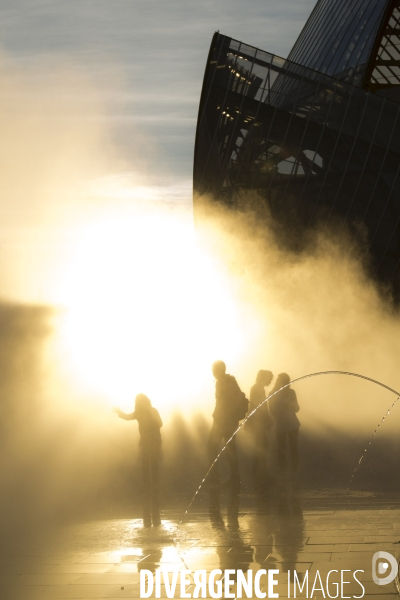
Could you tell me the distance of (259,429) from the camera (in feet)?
41.1

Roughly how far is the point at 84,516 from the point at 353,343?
2492cm

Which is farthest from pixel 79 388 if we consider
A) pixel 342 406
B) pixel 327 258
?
pixel 327 258

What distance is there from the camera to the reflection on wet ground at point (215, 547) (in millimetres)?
6527

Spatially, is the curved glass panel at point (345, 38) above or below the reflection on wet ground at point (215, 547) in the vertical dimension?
above

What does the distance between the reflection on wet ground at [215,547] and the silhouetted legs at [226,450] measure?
1350 mm

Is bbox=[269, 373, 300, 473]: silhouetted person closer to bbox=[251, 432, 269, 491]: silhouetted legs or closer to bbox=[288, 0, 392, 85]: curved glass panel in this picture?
bbox=[251, 432, 269, 491]: silhouetted legs

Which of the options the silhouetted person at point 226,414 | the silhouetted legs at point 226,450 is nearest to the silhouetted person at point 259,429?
the silhouetted legs at point 226,450

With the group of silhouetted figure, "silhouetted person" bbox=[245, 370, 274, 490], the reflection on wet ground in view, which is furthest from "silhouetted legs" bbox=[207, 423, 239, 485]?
the reflection on wet ground

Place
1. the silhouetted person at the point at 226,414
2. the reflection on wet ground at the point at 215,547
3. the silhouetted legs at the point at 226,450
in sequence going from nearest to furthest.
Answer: the reflection on wet ground at the point at 215,547, the silhouetted legs at the point at 226,450, the silhouetted person at the point at 226,414

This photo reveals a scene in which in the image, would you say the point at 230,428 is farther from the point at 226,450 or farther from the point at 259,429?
the point at 259,429

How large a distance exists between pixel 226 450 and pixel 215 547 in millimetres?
3906

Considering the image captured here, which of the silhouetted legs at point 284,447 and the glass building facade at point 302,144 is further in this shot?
the glass building facade at point 302,144

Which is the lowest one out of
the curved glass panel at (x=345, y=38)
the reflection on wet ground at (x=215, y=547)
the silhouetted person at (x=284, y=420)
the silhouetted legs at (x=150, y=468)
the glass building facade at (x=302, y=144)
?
the reflection on wet ground at (x=215, y=547)

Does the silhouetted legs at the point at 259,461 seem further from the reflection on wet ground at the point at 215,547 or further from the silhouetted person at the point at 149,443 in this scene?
the reflection on wet ground at the point at 215,547
